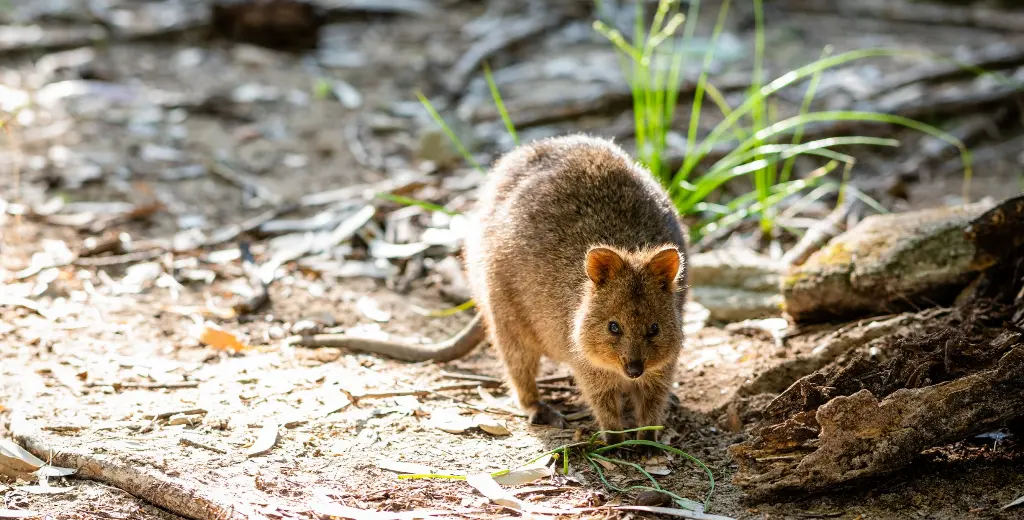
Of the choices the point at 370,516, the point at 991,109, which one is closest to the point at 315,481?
the point at 370,516

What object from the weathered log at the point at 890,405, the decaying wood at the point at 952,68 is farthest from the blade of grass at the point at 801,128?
the weathered log at the point at 890,405

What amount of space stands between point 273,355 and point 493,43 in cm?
563

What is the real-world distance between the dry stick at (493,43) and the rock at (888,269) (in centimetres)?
461

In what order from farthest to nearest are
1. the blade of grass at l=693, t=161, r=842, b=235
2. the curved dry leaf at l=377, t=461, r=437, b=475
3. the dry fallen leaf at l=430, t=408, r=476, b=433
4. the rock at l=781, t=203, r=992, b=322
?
the blade of grass at l=693, t=161, r=842, b=235 < the rock at l=781, t=203, r=992, b=322 < the dry fallen leaf at l=430, t=408, r=476, b=433 < the curved dry leaf at l=377, t=461, r=437, b=475

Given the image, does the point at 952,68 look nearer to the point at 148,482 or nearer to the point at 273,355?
the point at 273,355

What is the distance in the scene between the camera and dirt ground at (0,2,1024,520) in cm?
375

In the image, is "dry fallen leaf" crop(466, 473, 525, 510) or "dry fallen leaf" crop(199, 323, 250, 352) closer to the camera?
"dry fallen leaf" crop(466, 473, 525, 510)

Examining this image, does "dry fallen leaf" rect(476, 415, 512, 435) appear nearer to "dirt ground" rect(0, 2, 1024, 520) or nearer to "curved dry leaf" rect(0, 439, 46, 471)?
"dirt ground" rect(0, 2, 1024, 520)

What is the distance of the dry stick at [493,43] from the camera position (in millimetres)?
9315

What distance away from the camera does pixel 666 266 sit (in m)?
4.37

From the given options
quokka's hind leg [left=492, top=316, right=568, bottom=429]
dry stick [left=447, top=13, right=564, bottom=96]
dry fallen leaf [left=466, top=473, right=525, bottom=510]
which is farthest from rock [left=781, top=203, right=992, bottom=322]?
dry stick [left=447, top=13, right=564, bottom=96]

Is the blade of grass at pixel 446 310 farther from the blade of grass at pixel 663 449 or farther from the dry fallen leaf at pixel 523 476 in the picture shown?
the dry fallen leaf at pixel 523 476

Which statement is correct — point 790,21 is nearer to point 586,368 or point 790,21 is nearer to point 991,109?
point 991,109

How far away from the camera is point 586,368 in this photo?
182 inches
